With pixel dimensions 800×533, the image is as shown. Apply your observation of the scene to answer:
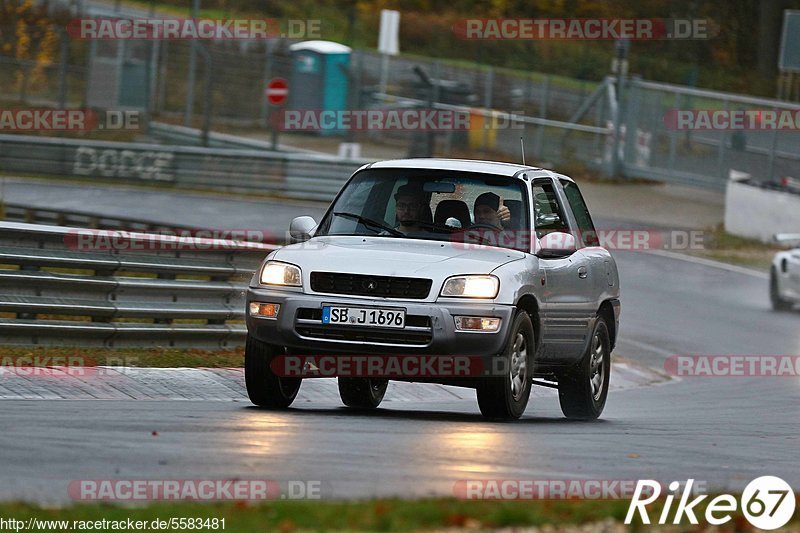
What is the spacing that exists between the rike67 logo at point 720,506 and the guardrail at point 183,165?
2722 centimetres

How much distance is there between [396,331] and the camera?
9789 millimetres

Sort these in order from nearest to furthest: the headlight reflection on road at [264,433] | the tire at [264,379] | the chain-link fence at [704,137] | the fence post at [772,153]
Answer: the headlight reflection on road at [264,433], the tire at [264,379], the fence post at [772,153], the chain-link fence at [704,137]

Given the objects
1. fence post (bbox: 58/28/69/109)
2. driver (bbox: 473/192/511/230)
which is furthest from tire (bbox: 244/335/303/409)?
fence post (bbox: 58/28/69/109)

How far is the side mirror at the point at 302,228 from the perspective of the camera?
10891 mm

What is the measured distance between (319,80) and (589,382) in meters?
35.7

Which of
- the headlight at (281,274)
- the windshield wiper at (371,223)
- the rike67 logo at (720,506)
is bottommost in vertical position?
the rike67 logo at (720,506)

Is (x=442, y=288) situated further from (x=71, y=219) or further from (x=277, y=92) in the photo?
(x=277, y=92)

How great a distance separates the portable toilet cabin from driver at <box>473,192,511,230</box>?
35.7 m

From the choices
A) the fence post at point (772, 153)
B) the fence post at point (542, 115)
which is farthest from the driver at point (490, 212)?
the fence post at point (542, 115)

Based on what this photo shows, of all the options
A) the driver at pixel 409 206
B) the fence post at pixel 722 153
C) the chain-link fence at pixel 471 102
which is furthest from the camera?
the chain-link fence at pixel 471 102

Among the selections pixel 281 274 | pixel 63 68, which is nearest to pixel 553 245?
pixel 281 274

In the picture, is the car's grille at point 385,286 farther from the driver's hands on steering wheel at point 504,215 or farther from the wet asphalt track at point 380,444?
the driver's hands on steering wheel at point 504,215

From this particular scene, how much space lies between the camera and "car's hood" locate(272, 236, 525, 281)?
990 centimetres

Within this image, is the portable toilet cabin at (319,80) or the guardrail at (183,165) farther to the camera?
the portable toilet cabin at (319,80)
